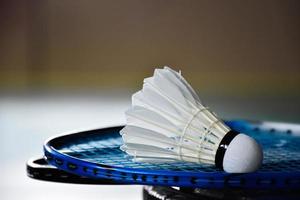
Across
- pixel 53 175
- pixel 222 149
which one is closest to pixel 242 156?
pixel 222 149

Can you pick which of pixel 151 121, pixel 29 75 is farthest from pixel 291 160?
pixel 29 75

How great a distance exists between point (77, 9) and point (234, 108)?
231 cm

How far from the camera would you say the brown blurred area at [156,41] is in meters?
6.41

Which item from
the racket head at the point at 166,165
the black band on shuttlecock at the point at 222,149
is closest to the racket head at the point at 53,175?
the racket head at the point at 166,165

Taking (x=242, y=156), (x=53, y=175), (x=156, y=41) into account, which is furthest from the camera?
(x=156, y=41)

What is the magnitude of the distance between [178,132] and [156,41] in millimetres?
5574

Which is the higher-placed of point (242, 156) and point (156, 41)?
point (156, 41)

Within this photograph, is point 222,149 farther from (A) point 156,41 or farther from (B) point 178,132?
(A) point 156,41

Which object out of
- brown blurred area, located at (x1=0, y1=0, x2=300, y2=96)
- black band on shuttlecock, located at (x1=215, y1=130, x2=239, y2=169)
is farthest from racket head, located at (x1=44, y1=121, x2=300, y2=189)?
brown blurred area, located at (x1=0, y1=0, x2=300, y2=96)

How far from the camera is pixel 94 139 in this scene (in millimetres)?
1324

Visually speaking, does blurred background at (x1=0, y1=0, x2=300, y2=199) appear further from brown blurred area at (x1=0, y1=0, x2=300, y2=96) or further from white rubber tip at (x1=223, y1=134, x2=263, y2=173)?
white rubber tip at (x1=223, y1=134, x2=263, y2=173)

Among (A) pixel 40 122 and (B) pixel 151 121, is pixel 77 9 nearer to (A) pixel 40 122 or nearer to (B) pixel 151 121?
(A) pixel 40 122

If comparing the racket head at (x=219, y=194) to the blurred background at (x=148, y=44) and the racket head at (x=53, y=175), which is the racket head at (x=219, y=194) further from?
the blurred background at (x=148, y=44)

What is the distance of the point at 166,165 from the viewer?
3.37ft
